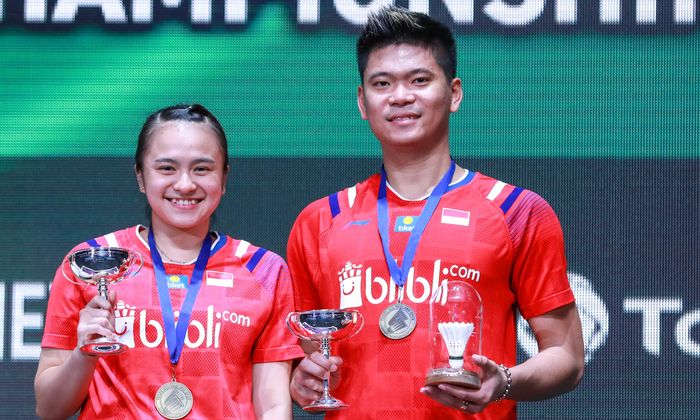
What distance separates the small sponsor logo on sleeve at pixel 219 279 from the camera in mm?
3141

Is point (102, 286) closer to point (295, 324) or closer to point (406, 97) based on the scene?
point (295, 324)

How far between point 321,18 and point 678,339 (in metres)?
1.61

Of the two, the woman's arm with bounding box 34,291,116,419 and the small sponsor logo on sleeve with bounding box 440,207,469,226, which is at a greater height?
the small sponsor logo on sleeve with bounding box 440,207,469,226

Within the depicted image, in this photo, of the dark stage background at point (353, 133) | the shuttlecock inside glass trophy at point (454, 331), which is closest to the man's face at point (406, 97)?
the shuttlecock inside glass trophy at point (454, 331)

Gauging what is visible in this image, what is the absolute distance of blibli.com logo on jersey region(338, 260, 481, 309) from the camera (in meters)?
3.06

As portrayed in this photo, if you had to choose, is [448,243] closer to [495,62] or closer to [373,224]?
[373,224]

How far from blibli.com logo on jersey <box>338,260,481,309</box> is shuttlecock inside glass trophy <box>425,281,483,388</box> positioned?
0.04 metres

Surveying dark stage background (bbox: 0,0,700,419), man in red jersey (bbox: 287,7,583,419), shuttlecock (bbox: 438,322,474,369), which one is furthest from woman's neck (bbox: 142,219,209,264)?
dark stage background (bbox: 0,0,700,419)

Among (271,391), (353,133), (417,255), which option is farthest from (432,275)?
(353,133)

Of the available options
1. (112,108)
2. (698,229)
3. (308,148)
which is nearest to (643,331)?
(698,229)

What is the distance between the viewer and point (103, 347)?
284 centimetres

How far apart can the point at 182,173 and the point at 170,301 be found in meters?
0.32

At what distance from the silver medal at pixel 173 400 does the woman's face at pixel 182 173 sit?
1.35ft

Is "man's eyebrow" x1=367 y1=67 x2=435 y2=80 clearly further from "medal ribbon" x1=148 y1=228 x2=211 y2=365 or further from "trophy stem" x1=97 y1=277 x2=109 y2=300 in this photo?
"trophy stem" x1=97 y1=277 x2=109 y2=300
